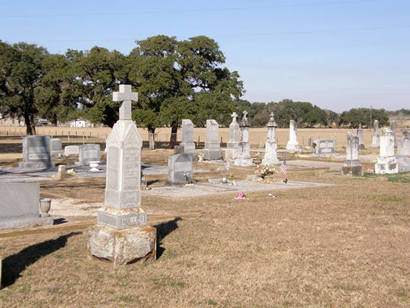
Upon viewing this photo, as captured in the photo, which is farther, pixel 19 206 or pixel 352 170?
pixel 352 170

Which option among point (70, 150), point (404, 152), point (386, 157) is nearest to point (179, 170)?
point (386, 157)

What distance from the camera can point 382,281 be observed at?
24.3ft

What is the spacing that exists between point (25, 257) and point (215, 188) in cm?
1035

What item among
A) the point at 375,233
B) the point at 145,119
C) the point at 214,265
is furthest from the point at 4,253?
the point at 145,119

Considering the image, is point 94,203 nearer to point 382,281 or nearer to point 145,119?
point 382,281

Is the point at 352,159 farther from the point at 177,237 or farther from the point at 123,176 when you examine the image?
the point at 123,176

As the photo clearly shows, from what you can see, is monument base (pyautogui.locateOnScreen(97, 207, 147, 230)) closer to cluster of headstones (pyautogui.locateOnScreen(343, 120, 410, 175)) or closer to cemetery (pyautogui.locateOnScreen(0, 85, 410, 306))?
cemetery (pyautogui.locateOnScreen(0, 85, 410, 306))

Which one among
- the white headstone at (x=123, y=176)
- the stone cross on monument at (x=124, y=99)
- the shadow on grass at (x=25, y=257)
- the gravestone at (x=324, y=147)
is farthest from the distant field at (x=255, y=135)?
the white headstone at (x=123, y=176)

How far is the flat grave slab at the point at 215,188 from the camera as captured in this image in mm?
16703

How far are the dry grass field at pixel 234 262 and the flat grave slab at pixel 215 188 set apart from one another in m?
2.68

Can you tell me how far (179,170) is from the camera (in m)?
18.9

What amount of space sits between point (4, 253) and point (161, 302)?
354 centimetres

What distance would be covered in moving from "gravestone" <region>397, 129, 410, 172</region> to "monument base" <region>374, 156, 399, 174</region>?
75 cm

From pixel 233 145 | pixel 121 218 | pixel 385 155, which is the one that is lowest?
pixel 121 218
